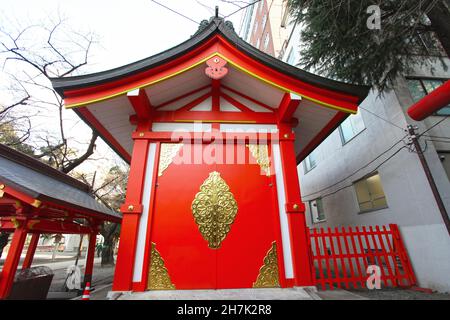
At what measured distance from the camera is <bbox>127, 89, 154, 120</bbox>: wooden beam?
406 centimetres

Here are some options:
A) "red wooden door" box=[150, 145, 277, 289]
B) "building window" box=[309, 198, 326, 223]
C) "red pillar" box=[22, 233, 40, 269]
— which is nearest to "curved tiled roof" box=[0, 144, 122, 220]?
"red pillar" box=[22, 233, 40, 269]

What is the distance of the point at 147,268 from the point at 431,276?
22.6 feet

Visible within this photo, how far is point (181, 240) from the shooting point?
12.9 feet

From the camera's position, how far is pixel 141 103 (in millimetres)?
4309

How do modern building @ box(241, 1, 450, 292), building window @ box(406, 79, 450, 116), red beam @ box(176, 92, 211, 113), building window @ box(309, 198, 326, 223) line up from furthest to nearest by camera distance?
building window @ box(309, 198, 326, 223), building window @ box(406, 79, 450, 116), modern building @ box(241, 1, 450, 292), red beam @ box(176, 92, 211, 113)

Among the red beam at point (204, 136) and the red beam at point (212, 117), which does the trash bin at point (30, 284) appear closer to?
the red beam at point (204, 136)

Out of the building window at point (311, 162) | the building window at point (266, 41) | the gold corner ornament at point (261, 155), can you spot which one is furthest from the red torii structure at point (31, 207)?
the building window at point (266, 41)

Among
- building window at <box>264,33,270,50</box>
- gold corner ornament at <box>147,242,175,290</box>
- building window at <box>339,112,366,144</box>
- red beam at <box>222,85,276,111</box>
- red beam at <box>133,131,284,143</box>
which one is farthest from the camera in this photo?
building window at <box>264,33,270,50</box>

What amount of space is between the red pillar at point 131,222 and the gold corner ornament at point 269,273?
2328 millimetres

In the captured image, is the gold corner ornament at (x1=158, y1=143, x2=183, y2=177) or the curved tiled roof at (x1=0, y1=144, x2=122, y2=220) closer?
the curved tiled roof at (x1=0, y1=144, x2=122, y2=220)

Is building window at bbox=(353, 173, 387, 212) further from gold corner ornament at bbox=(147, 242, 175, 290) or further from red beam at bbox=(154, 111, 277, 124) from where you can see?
gold corner ornament at bbox=(147, 242, 175, 290)

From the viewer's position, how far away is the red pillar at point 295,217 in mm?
3723

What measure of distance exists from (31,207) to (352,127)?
10.9 m

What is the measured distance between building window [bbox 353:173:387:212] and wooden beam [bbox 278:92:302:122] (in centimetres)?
506
